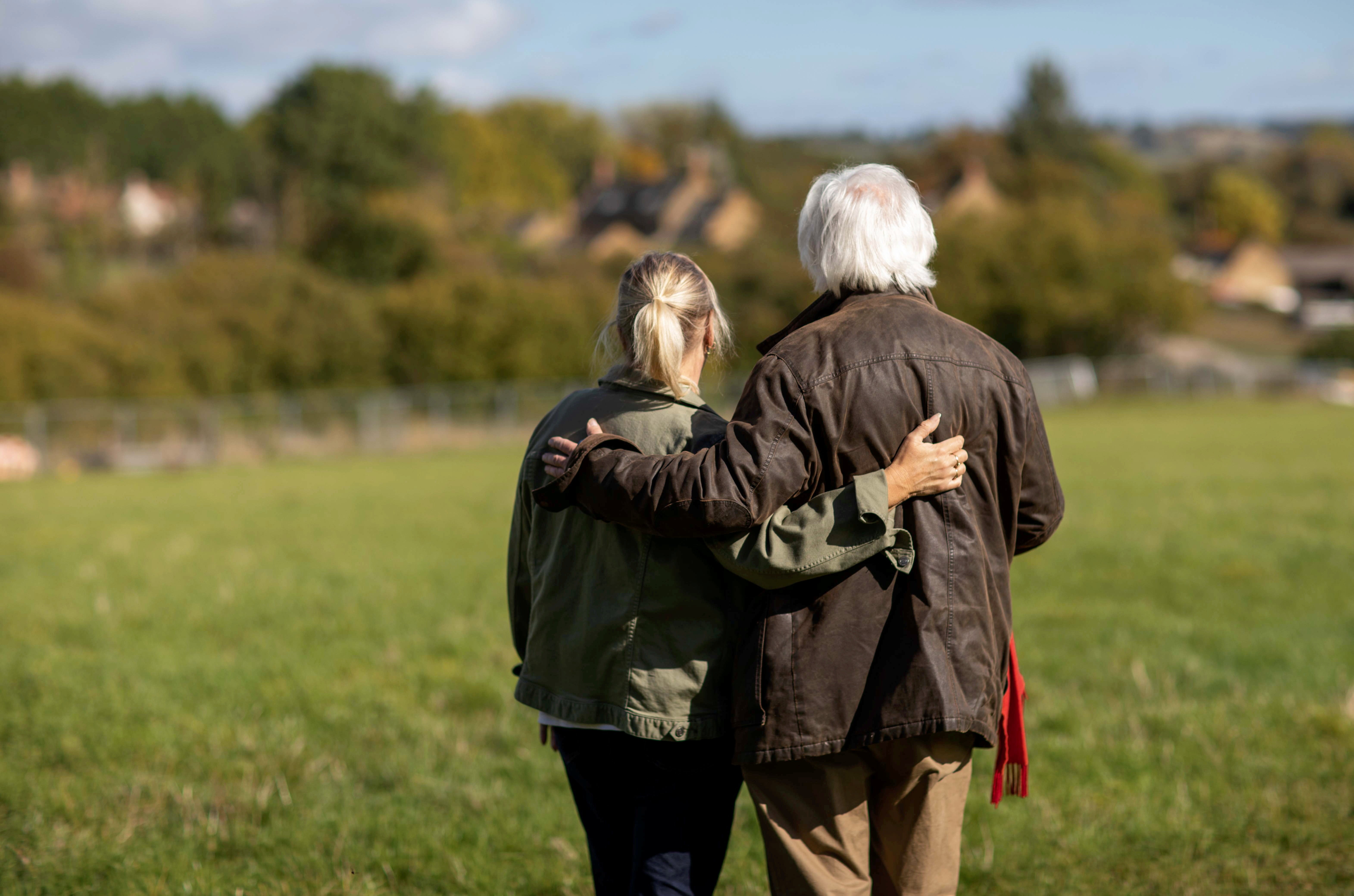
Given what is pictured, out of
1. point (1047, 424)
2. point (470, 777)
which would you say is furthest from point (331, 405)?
point (470, 777)

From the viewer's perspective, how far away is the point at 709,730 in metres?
2.83

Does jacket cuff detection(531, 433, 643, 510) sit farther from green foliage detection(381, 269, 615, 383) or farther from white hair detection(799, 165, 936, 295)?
green foliage detection(381, 269, 615, 383)

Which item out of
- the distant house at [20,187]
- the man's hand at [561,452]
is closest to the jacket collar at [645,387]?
the man's hand at [561,452]

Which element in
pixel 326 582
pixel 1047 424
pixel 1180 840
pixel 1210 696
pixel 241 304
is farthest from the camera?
pixel 241 304

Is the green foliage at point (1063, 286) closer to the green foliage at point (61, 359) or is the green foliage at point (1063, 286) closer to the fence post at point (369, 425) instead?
the fence post at point (369, 425)

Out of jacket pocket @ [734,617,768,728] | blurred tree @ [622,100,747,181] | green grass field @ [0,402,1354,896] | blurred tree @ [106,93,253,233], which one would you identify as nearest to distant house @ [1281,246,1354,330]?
blurred tree @ [622,100,747,181]

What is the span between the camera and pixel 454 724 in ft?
19.4

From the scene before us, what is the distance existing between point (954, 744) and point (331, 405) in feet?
119

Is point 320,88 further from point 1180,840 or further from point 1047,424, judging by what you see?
point 1180,840

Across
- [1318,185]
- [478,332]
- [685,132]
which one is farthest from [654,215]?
[1318,185]

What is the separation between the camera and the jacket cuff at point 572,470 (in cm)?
274

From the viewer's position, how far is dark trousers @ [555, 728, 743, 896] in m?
2.89

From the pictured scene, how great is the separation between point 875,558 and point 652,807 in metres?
0.84

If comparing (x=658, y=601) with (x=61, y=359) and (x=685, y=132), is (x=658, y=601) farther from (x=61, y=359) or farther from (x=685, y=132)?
(x=685, y=132)
